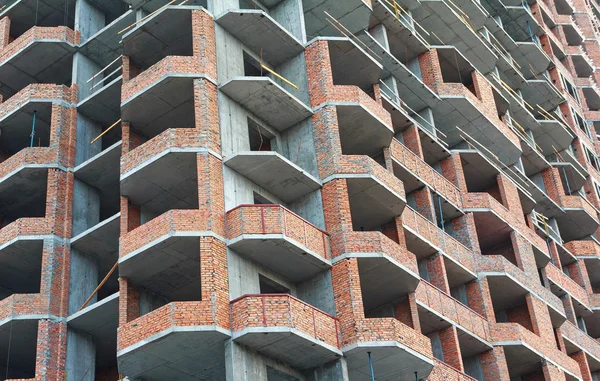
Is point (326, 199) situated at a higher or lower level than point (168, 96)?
lower

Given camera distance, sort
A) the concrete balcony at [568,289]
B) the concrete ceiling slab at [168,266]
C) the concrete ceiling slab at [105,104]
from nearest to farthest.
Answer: the concrete ceiling slab at [168,266] → the concrete ceiling slab at [105,104] → the concrete balcony at [568,289]

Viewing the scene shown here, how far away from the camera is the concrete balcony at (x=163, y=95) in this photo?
41219 mm

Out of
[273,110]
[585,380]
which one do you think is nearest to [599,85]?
[585,380]

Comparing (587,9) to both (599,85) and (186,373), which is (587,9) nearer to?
(599,85)

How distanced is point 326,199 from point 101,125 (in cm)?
1402

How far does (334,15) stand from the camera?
49969 millimetres

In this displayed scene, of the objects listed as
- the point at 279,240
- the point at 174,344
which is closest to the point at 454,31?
the point at 279,240

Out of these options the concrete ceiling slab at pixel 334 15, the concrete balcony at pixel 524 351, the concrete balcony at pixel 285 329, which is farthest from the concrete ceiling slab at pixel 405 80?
the concrete balcony at pixel 285 329

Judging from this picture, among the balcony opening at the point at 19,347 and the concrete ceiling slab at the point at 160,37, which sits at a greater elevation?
the concrete ceiling slab at the point at 160,37

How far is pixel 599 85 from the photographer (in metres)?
95.1

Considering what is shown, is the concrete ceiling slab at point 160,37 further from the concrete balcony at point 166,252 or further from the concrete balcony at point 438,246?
the concrete balcony at point 438,246

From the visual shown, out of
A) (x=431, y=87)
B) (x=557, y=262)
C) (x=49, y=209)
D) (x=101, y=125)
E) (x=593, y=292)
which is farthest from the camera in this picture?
(x=593, y=292)

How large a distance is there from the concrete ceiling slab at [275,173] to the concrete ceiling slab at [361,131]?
180 inches

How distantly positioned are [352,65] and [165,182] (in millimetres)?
12309
